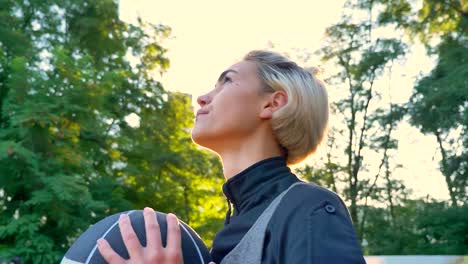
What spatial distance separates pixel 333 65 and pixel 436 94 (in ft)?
15.3

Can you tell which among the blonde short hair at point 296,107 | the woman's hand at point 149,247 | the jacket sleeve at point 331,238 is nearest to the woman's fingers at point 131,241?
the woman's hand at point 149,247

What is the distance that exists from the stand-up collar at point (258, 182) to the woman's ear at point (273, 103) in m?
0.15

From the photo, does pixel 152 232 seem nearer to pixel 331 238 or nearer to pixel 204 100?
pixel 331 238

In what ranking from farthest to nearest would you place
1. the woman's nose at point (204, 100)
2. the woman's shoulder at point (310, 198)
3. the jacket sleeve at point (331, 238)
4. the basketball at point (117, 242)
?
the woman's nose at point (204, 100) < the basketball at point (117, 242) < the woman's shoulder at point (310, 198) < the jacket sleeve at point (331, 238)

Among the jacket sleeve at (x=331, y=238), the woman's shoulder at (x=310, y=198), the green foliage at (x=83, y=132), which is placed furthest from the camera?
the green foliage at (x=83, y=132)

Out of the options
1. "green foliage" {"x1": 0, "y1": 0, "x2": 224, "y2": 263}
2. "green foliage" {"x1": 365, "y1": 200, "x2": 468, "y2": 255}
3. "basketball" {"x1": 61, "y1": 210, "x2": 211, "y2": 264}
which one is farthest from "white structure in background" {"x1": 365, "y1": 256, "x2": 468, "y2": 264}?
"green foliage" {"x1": 365, "y1": 200, "x2": 468, "y2": 255}

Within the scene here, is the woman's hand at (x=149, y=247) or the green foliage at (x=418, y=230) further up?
the woman's hand at (x=149, y=247)

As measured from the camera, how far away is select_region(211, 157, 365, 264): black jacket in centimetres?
164

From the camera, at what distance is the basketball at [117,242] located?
1861 millimetres

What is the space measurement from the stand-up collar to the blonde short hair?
0.09 m

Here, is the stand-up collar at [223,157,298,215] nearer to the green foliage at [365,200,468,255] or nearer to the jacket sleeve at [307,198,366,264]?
the jacket sleeve at [307,198,366,264]

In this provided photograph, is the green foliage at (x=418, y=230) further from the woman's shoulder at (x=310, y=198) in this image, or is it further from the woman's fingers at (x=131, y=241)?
the woman's fingers at (x=131, y=241)

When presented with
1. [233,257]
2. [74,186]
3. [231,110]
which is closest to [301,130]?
[231,110]

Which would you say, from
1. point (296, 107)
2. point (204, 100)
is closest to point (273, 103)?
point (296, 107)
